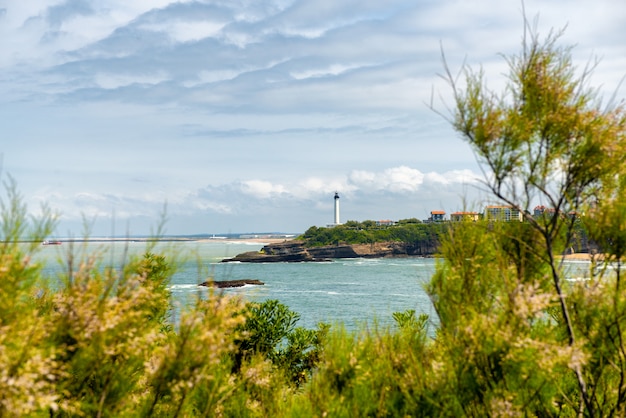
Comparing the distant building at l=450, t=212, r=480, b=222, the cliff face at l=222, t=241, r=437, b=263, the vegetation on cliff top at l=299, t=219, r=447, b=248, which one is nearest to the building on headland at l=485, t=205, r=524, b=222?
the distant building at l=450, t=212, r=480, b=222

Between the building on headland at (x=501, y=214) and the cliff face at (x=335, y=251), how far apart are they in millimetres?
91715

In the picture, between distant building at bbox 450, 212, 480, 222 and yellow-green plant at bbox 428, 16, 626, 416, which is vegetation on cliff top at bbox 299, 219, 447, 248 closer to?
distant building at bbox 450, 212, 480, 222

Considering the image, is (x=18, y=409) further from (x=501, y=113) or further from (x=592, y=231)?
(x=592, y=231)

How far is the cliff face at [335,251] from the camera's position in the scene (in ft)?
339

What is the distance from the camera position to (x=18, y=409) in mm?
5344

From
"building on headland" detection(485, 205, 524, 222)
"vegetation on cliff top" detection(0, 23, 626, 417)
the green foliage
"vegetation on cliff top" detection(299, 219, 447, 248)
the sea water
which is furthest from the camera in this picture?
"vegetation on cliff top" detection(299, 219, 447, 248)

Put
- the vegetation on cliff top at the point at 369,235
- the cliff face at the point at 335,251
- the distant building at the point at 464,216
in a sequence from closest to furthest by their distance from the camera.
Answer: the distant building at the point at 464,216 < the cliff face at the point at 335,251 < the vegetation on cliff top at the point at 369,235

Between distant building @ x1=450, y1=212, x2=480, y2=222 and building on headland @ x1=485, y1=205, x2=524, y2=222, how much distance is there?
0.21 meters

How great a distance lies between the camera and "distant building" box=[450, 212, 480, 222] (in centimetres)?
1027

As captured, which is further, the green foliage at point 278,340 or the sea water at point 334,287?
the sea water at point 334,287

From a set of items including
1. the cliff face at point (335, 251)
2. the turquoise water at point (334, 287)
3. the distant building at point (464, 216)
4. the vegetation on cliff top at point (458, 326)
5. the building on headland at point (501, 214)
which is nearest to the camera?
the vegetation on cliff top at point (458, 326)

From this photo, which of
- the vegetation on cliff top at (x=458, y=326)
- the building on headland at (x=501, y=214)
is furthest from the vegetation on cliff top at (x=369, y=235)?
the vegetation on cliff top at (x=458, y=326)

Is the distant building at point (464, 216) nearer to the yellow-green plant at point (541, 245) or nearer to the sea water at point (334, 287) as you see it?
the yellow-green plant at point (541, 245)

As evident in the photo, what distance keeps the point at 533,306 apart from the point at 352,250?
333 feet
